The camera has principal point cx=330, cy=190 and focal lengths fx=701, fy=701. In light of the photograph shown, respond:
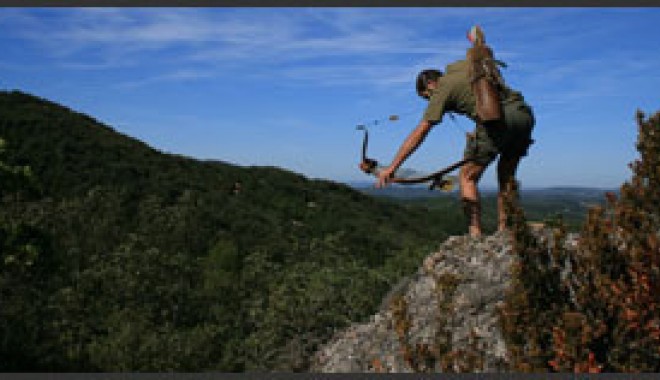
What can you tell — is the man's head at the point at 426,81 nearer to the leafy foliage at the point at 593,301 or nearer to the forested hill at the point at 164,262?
the leafy foliage at the point at 593,301

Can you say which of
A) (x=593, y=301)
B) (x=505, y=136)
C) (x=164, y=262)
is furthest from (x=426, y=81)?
(x=164, y=262)

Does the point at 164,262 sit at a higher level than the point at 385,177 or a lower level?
lower

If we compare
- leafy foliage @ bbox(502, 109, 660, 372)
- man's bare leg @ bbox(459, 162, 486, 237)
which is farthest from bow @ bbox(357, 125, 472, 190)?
leafy foliage @ bbox(502, 109, 660, 372)

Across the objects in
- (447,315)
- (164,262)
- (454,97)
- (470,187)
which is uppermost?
(454,97)

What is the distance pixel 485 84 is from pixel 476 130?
0.50m

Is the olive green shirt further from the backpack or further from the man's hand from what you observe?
the man's hand

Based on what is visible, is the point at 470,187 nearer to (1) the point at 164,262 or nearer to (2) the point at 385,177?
(2) the point at 385,177

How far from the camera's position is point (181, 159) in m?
38.0

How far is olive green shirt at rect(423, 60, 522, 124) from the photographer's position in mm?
6938

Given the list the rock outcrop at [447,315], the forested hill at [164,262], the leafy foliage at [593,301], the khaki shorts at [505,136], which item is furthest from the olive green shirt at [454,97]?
the forested hill at [164,262]

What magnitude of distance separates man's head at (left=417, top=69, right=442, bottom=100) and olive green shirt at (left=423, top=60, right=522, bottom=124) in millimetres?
242

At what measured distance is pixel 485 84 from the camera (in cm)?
693

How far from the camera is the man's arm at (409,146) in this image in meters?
6.76

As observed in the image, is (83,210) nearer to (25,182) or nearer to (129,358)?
(25,182)
